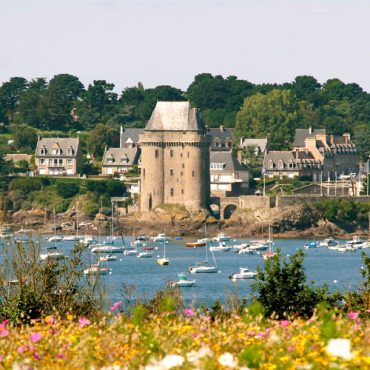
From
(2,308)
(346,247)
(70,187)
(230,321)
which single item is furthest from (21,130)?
(230,321)

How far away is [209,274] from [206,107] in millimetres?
80667

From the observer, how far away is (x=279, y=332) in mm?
15117

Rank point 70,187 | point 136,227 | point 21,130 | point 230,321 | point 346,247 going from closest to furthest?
point 230,321, point 346,247, point 136,227, point 70,187, point 21,130

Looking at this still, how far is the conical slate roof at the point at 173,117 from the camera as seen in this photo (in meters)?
102

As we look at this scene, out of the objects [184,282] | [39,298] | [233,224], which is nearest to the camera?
[39,298]

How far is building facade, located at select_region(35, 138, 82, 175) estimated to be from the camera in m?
121

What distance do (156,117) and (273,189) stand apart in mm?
15279

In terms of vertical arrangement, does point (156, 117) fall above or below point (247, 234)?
above

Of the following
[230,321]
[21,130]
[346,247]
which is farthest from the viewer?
[21,130]

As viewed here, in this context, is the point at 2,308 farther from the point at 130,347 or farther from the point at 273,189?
the point at 273,189

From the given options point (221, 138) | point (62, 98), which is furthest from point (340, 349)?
point (62, 98)

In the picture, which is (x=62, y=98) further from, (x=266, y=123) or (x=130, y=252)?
(x=130, y=252)

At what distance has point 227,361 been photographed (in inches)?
530

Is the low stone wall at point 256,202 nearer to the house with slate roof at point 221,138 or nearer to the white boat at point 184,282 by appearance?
the house with slate roof at point 221,138
